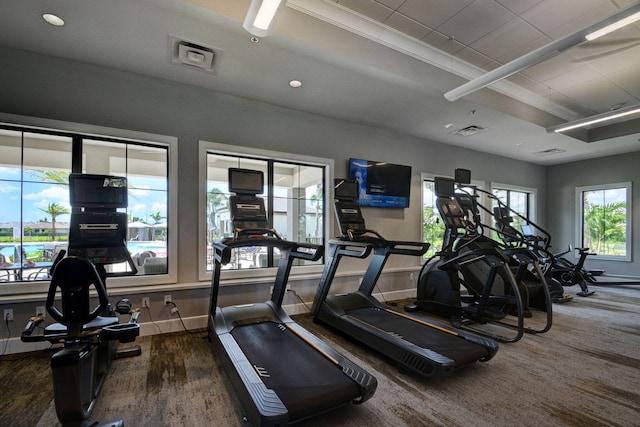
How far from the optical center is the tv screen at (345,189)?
3.68 metres

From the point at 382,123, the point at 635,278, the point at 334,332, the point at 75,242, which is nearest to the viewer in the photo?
the point at 75,242

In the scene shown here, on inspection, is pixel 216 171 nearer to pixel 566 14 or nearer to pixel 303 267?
pixel 303 267

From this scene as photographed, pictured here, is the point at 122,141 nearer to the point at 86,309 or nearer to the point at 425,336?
the point at 86,309

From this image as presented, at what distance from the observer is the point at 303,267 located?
4.21 m

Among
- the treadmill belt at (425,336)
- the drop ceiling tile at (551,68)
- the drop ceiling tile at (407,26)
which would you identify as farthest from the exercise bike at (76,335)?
the drop ceiling tile at (551,68)

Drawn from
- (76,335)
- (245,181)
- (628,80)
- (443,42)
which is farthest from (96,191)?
(628,80)

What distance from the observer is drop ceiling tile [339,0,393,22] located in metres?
2.67

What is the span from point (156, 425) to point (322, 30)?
332cm

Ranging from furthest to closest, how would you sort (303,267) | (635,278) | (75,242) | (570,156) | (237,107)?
(570,156) → (635,278) → (303,267) → (237,107) → (75,242)

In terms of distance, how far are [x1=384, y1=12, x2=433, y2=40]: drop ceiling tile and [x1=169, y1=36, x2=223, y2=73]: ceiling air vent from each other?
171 cm

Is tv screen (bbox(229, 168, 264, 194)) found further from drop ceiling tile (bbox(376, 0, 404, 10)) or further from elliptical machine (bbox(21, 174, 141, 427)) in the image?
drop ceiling tile (bbox(376, 0, 404, 10))

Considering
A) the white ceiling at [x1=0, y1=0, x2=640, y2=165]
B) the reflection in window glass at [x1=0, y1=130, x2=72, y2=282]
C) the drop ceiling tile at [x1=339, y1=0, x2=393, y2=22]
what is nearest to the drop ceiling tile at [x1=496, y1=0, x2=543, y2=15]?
the white ceiling at [x1=0, y1=0, x2=640, y2=165]

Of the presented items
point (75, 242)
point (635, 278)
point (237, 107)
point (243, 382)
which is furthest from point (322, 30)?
point (635, 278)

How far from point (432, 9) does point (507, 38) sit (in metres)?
1.03
